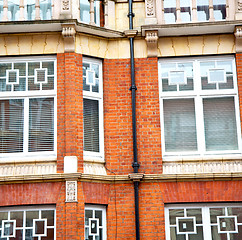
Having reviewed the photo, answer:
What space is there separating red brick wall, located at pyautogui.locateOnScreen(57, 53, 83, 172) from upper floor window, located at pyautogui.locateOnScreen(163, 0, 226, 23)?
263 centimetres

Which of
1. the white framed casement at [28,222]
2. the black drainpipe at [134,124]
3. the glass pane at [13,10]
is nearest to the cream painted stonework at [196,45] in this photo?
the black drainpipe at [134,124]

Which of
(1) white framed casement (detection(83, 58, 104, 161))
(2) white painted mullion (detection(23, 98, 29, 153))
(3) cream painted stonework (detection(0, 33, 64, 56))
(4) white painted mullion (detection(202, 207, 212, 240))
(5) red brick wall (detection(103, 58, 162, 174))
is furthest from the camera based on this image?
(3) cream painted stonework (detection(0, 33, 64, 56))

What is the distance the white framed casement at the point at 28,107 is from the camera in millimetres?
13055

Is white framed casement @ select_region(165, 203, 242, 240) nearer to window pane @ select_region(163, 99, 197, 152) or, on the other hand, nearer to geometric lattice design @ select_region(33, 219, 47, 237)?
window pane @ select_region(163, 99, 197, 152)

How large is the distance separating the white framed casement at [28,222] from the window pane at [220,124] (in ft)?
13.6

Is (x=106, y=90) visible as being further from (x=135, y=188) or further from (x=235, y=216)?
(x=235, y=216)

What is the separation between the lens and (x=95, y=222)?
41.6 feet

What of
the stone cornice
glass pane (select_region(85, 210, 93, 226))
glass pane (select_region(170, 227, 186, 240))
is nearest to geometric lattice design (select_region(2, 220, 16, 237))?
the stone cornice

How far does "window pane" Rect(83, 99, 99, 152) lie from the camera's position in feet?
43.6

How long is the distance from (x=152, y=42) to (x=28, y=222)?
5304mm

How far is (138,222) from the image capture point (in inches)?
494

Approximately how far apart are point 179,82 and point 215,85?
35.6 inches

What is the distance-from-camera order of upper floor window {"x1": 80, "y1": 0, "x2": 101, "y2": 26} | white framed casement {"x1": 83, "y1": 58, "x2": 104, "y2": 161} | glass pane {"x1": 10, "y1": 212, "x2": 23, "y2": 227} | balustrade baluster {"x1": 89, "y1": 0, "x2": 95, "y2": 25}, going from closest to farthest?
1. glass pane {"x1": 10, "y1": 212, "x2": 23, "y2": 227}
2. white framed casement {"x1": 83, "y1": 58, "x2": 104, "y2": 161}
3. balustrade baluster {"x1": 89, "y1": 0, "x2": 95, "y2": 25}
4. upper floor window {"x1": 80, "y1": 0, "x2": 101, "y2": 26}

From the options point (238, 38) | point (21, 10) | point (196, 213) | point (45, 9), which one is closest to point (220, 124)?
point (238, 38)
